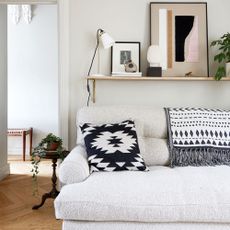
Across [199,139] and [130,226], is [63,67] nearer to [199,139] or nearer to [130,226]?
[199,139]

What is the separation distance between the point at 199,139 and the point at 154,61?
31.8 inches

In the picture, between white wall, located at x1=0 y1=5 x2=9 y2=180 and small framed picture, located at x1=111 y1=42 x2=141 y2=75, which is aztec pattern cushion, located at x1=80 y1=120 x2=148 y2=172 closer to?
small framed picture, located at x1=111 y1=42 x2=141 y2=75

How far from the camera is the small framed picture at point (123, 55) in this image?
2.62 m

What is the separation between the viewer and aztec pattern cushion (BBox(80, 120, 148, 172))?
1864 mm

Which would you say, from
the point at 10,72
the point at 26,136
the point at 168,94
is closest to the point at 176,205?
the point at 168,94

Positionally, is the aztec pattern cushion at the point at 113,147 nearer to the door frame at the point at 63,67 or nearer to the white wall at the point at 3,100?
the door frame at the point at 63,67

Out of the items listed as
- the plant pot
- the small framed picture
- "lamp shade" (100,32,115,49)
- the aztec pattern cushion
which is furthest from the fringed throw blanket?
the plant pot

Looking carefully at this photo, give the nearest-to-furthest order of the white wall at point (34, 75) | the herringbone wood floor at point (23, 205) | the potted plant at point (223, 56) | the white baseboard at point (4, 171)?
the herringbone wood floor at point (23, 205)
the potted plant at point (223, 56)
the white baseboard at point (4, 171)
the white wall at point (34, 75)

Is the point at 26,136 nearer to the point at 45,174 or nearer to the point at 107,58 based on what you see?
the point at 45,174

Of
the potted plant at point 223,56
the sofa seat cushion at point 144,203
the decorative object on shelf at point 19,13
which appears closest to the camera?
the sofa seat cushion at point 144,203

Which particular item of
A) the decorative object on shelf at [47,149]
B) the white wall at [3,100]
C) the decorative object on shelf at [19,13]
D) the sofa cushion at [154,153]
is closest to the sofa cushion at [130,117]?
the sofa cushion at [154,153]

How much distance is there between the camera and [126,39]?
2654 mm

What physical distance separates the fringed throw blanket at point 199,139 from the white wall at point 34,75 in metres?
2.85

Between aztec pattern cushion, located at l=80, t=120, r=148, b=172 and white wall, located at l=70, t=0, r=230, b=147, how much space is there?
25.0 inches
